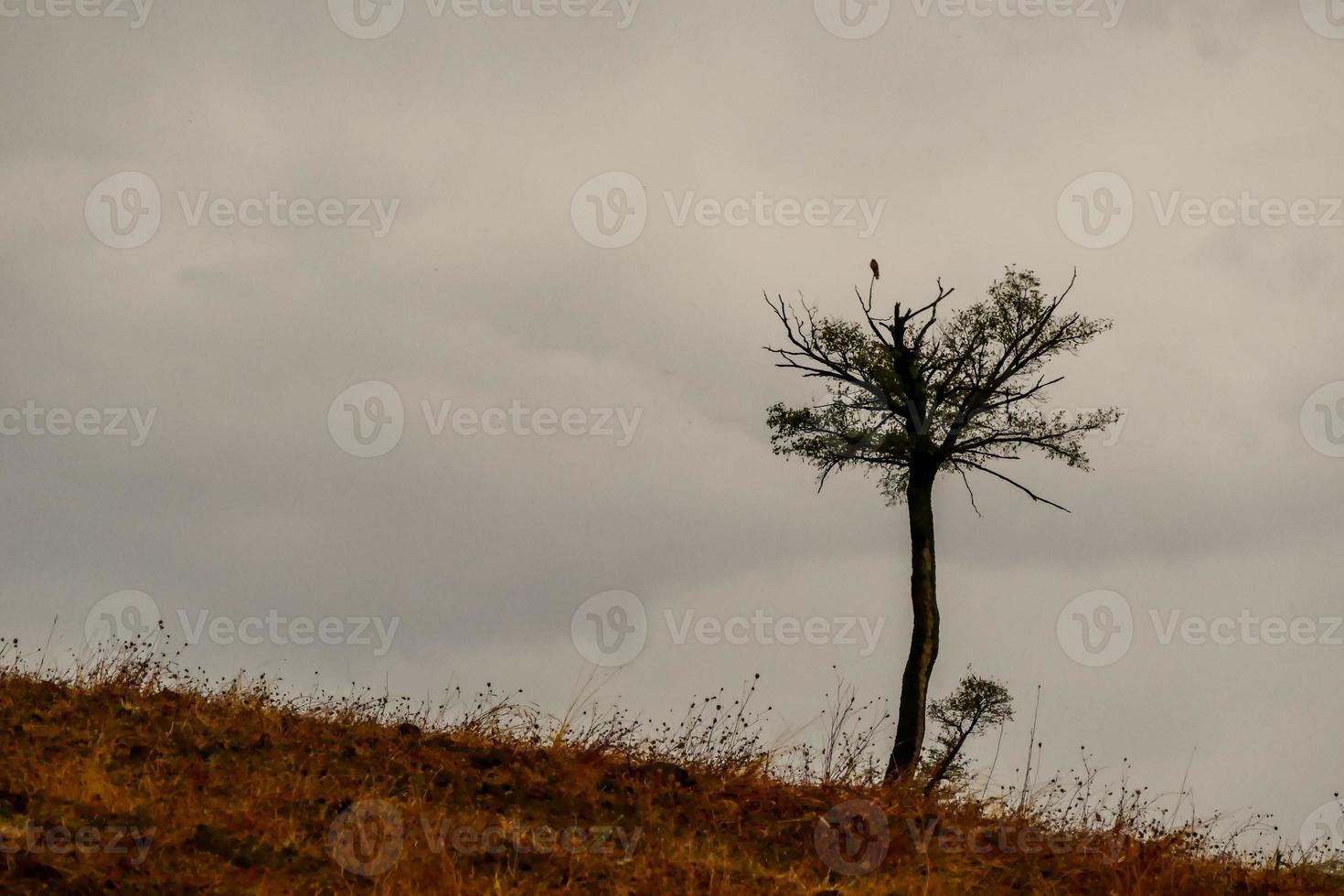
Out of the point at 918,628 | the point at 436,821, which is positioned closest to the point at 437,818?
the point at 436,821

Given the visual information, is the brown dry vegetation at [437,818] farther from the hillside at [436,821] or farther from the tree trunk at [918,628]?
the tree trunk at [918,628]

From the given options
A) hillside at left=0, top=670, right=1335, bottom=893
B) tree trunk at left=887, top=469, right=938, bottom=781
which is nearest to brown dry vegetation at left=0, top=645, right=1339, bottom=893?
hillside at left=0, top=670, right=1335, bottom=893

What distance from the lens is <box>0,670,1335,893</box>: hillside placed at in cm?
867

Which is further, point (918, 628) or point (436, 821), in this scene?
point (918, 628)

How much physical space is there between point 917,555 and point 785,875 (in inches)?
379

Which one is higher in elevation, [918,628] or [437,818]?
[918,628]

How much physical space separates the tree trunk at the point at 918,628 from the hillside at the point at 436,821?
5.24 m

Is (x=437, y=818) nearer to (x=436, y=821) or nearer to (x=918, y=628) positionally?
(x=436, y=821)

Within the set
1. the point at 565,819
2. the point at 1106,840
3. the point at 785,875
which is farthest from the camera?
the point at 1106,840

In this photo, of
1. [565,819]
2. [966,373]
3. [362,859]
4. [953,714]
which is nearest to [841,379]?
[966,373]

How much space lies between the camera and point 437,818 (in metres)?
10.2

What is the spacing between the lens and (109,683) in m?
13.9

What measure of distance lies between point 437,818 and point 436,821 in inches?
3.1

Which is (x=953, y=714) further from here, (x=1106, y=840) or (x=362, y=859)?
(x=362, y=859)
